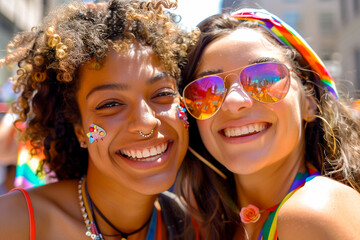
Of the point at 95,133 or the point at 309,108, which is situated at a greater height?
the point at 95,133

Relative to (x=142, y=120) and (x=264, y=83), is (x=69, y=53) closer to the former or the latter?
(x=142, y=120)

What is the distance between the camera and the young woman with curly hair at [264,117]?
216 cm

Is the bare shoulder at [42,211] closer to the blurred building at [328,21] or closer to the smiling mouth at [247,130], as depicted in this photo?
the smiling mouth at [247,130]

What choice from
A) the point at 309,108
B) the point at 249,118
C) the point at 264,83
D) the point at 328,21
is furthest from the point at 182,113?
the point at 328,21

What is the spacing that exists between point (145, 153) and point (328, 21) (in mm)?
25418

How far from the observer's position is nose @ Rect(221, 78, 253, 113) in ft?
7.04

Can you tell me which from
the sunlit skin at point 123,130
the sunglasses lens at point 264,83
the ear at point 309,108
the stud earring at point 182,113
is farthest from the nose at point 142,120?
the ear at point 309,108

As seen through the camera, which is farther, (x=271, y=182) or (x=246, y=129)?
(x=271, y=182)

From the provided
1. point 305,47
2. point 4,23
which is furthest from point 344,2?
point 305,47

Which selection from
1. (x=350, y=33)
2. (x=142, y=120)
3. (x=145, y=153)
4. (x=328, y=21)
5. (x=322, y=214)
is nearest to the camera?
(x=322, y=214)

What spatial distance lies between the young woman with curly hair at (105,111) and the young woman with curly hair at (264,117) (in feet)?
0.72

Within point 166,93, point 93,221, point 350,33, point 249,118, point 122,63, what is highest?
point 122,63

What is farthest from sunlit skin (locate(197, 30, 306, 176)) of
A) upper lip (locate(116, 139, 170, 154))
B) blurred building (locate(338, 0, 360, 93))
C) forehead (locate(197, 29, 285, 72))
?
blurred building (locate(338, 0, 360, 93))

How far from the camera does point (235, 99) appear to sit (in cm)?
216
